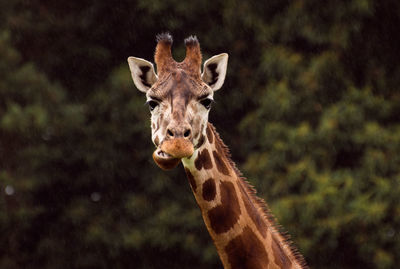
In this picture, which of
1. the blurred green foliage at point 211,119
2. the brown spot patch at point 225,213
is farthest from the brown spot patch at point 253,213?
the blurred green foliage at point 211,119

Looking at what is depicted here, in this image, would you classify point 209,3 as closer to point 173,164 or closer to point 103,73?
point 103,73

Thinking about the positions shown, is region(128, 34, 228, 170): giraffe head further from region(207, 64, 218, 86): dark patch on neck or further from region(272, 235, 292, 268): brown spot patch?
region(272, 235, 292, 268): brown spot patch

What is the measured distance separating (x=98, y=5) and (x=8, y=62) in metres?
2.07

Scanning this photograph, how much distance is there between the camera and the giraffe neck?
4285mm

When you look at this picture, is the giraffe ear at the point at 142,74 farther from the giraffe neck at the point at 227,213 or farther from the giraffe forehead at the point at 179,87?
the giraffe neck at the point at 227,213

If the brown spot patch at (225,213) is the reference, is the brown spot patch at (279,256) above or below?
below

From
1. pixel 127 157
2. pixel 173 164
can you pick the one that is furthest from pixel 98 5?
pixel 173 164

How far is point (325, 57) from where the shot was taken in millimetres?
11656

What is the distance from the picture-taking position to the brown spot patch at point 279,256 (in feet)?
14.6

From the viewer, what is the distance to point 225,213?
4.31 m

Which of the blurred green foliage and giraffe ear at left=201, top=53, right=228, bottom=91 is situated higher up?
giraffe ear at left=201, top=53, right=228, bottom=91

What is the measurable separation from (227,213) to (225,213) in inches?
0.5

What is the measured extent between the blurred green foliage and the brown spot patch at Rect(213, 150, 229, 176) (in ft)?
21.7

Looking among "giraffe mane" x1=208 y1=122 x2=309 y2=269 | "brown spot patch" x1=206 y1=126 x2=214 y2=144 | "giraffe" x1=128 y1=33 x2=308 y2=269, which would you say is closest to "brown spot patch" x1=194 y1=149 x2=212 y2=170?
"giraffe" x1=128 y1=33 x2=308 y2=269
